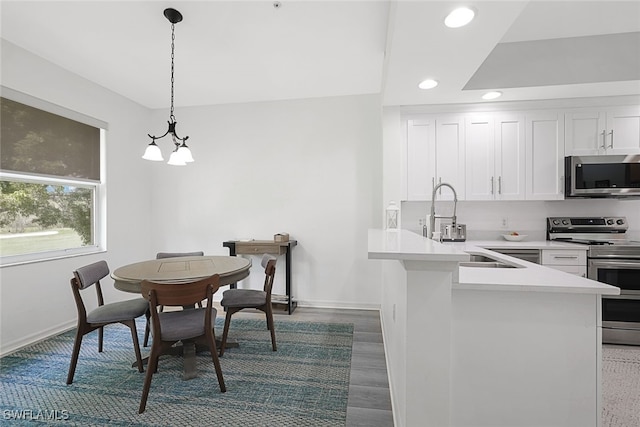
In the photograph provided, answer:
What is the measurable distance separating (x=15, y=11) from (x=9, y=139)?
1.09 metres

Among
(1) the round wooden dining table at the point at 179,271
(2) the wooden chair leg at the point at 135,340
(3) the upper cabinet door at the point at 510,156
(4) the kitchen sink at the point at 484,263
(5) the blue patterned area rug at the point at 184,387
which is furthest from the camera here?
(3) the upper cabinet door at the point at 510,156

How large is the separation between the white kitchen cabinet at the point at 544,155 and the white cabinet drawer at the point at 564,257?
62cm

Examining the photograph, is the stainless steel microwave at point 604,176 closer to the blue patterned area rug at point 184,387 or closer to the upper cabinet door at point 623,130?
the upper cabinet door at point 623,130

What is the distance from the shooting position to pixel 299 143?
382 centimetres

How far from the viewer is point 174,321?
6.72ft

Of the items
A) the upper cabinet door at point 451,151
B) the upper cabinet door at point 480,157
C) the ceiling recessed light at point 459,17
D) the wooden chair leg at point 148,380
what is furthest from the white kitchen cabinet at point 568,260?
the wooden chair leg at point 148,380

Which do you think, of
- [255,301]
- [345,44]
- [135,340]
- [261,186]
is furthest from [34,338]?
[345,44]

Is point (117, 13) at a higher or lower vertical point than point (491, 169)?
higher

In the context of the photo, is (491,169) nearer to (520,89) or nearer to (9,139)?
(520,89)

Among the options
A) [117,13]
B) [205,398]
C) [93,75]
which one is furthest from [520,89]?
[93,75]

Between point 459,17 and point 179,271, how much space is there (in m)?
2.60

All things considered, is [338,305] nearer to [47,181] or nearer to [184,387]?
[184,387]

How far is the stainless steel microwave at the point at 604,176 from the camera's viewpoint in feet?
9.29

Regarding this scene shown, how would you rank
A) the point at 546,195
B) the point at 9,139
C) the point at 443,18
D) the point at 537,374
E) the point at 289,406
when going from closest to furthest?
the point at 537,374 < the point at 443,18 < the point at 289,406 < the point at 9,139 < the point at 546,195
